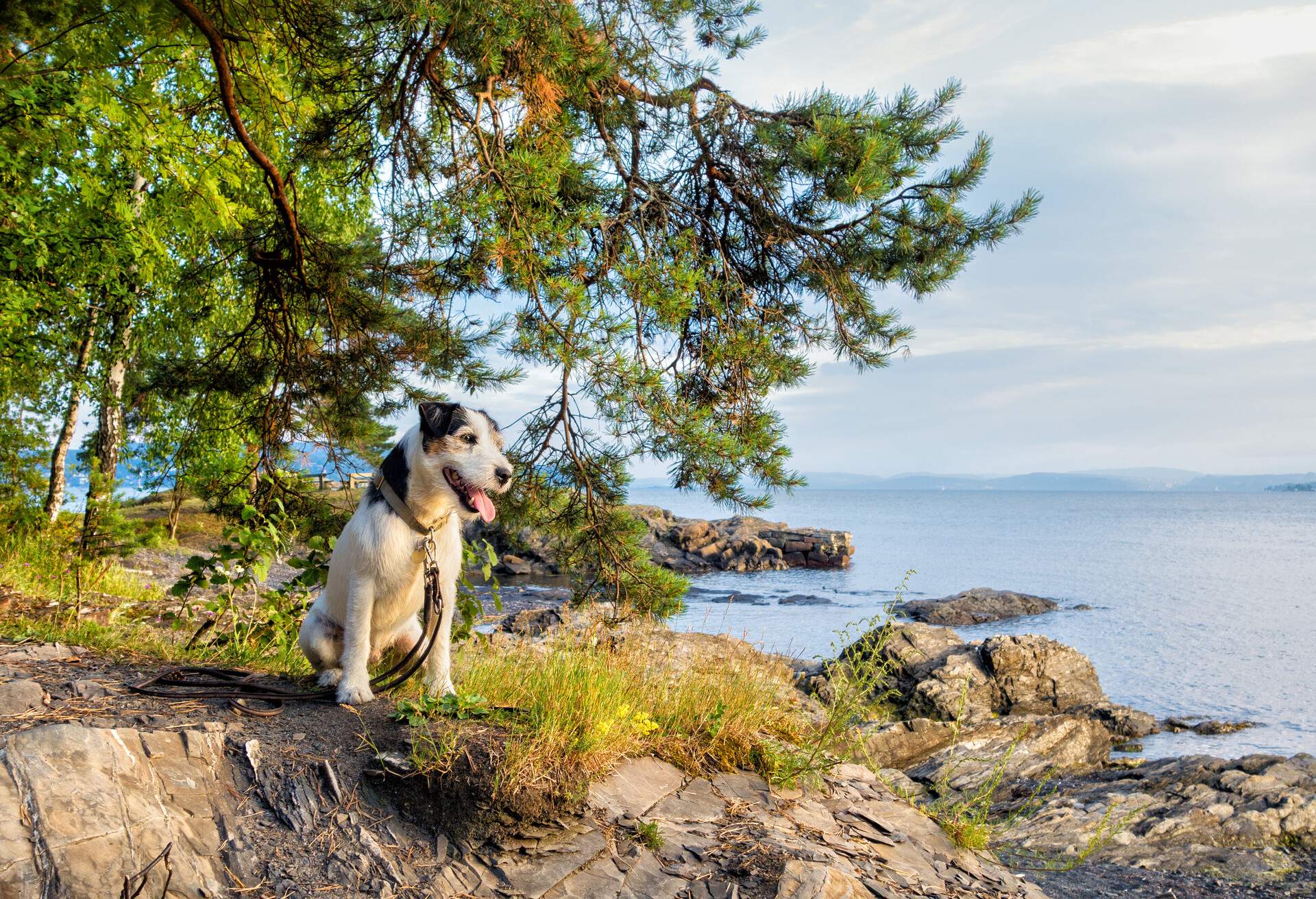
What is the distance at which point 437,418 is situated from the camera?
3832 millimetres

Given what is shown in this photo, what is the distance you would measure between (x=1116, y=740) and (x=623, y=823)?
13.3 metres

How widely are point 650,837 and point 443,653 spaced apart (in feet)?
4.80

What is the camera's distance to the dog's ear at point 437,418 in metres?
3.83

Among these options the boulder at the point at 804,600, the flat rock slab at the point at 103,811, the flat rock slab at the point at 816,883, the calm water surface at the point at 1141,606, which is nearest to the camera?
the flat rock slab at the point at 103,811

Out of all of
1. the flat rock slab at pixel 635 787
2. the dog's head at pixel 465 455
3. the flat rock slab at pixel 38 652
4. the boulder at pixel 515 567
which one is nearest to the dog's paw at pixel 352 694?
the dog's head at pixel 465 455

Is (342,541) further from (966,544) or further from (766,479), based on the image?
(966,544)

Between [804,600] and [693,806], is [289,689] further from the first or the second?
[804,600]

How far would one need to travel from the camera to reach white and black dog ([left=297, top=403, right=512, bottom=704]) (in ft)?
12.5

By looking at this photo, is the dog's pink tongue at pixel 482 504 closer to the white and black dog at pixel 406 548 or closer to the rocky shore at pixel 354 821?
the white and black dog at pixel 406 548

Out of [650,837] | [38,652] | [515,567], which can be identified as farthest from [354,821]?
[515,567]

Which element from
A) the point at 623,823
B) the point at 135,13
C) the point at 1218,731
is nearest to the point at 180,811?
the point at 623,823

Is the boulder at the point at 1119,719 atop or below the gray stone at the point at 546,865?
below

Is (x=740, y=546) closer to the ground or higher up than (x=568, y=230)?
closer to the ground

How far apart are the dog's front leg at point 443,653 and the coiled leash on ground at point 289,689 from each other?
0.10 ft
